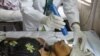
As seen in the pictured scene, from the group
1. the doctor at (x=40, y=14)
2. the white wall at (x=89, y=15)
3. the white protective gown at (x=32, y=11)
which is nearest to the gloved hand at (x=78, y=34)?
the doctor at (x=40, y=14)

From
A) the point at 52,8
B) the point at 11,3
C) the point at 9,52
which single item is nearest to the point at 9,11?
the point at 11,3

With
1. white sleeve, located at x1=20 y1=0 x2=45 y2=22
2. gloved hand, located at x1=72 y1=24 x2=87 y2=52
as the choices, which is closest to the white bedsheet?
gloved hand, located at x1=72 y1=24 x2=87 y2=52

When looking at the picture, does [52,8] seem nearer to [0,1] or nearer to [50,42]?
[50,42]

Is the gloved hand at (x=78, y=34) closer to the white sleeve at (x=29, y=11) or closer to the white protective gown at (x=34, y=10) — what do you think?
the white protective gown at (x=34, y=10)

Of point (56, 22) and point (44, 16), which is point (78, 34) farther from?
point (44, 16)

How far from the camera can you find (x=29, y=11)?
1.17m

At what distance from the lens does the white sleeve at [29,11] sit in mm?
1147

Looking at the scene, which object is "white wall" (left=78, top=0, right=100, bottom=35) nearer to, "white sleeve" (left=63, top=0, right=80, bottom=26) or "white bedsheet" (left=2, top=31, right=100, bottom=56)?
"white bedsheet" (left=2, top=31, right=100, bottom=56)

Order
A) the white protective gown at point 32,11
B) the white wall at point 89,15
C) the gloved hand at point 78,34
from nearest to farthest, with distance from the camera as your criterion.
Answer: the gloved hand at point 78,34
the white protective gown at point 32,11
the white wall at point 89,15

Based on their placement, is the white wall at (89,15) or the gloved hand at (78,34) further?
the white wall at (89,15)

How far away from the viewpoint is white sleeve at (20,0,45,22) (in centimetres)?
115

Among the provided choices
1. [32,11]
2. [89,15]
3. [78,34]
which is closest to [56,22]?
[78,34]

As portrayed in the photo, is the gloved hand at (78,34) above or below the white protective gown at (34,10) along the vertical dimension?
below

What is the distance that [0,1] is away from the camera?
1216 millimetres
